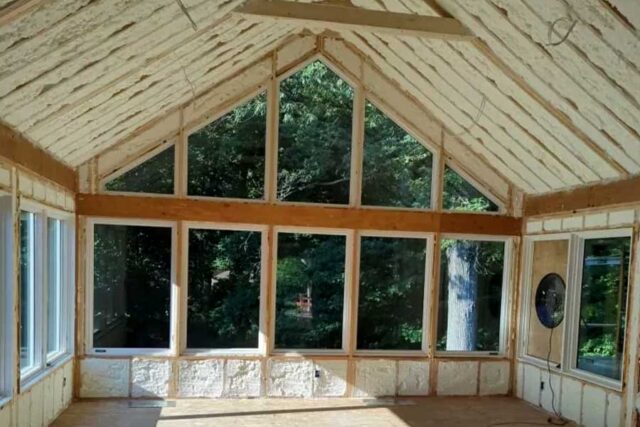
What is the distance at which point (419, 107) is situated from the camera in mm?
6918

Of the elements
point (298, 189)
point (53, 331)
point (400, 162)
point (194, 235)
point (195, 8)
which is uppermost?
point (195, 8)

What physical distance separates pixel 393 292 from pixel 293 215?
1733mm

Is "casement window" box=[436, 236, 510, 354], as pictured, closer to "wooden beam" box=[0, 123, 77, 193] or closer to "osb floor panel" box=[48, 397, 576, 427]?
"osb floor panel" box=[48, 397, 576, 427]

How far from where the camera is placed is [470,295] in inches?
281

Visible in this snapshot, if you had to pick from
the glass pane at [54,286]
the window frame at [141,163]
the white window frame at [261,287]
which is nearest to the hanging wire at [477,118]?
the white window frame at [261,287]

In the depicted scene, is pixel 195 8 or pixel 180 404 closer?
pixel 195 8

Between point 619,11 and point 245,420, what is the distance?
520 cm

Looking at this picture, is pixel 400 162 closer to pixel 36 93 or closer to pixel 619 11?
pixel 619 11

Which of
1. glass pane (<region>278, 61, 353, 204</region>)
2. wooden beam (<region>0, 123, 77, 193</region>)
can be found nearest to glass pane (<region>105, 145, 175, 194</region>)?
wooden beam (<region>0, 123, 77, 193</region>)

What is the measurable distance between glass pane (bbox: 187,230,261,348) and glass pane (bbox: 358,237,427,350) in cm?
145

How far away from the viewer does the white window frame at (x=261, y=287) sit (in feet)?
21.4

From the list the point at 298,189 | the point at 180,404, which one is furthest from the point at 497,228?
the point at 180,404

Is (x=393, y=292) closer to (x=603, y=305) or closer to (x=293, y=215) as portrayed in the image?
(x=293, y=215)

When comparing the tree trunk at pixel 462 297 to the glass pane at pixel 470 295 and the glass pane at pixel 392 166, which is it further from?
the glass pane at pixel 392 166
